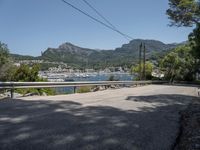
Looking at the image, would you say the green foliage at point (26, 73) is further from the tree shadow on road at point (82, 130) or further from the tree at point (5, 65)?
the tree shadow on road at point (82, 130)

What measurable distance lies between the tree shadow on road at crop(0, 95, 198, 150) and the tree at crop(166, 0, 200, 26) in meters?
33.0

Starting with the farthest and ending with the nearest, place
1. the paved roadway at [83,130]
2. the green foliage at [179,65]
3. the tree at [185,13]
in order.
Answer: the green foliage at [179,65] < the tree at [185,13] < the paved roadway at [83,130]

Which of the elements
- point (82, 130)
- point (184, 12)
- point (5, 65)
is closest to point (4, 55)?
point (5, 65)

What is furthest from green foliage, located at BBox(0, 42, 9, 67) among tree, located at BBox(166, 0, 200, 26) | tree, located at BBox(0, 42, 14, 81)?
tree, located at BBox(166, 0, 200, 26)

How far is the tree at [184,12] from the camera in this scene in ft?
131

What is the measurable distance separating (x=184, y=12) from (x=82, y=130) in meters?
37.7

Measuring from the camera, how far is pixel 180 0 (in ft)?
136

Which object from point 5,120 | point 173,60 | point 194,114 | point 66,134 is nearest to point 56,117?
point 5,120

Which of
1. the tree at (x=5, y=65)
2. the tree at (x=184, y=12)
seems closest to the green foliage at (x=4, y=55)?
the tree at (x=5, y=65)

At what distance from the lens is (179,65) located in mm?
70000

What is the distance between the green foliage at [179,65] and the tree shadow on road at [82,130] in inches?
2152

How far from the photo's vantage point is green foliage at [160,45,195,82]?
212 ft

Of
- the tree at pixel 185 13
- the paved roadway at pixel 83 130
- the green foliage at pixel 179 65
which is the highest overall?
the tree at pixel 185 13

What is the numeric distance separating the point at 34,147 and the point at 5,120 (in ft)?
7.63
